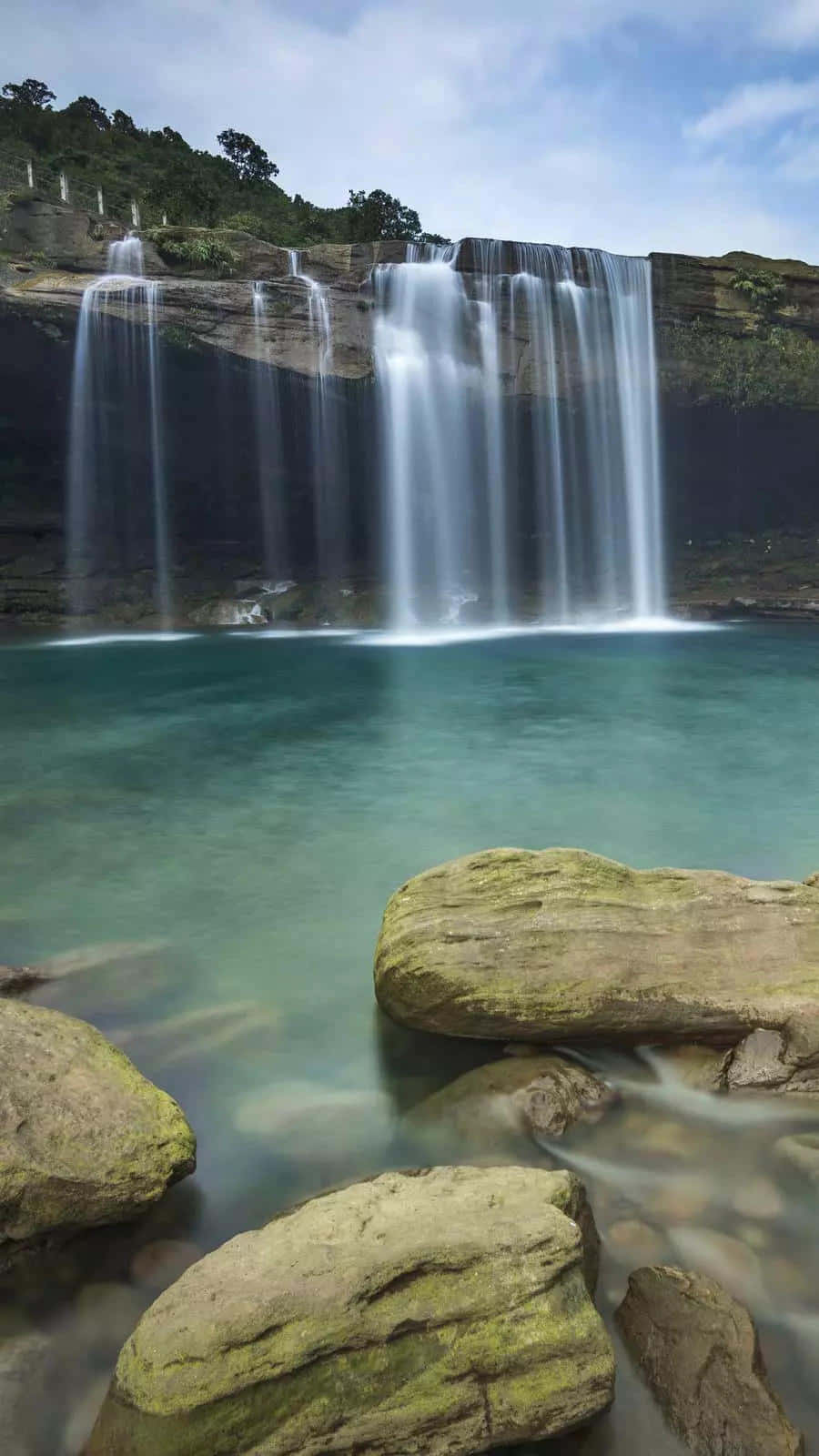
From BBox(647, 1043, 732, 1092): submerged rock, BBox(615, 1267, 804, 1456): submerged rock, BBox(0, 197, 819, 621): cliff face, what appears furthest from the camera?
BBox(0, 197, 819, 621): cliff face

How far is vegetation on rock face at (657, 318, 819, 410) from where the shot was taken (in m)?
25.8

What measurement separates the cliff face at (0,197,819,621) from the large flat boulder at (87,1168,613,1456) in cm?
Result: 2283

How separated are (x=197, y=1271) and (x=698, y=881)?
309 centimetres

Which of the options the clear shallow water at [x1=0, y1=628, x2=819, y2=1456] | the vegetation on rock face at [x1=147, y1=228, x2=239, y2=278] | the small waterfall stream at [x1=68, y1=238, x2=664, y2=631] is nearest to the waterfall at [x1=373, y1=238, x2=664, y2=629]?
the small waterfall stream at [x1=68, y1=238, x2=664, y2=631]

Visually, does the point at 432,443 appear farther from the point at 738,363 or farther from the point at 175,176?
the point at 175,176

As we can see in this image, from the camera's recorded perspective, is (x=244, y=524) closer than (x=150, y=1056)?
No

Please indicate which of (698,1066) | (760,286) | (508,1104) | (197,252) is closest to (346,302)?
(197,252)

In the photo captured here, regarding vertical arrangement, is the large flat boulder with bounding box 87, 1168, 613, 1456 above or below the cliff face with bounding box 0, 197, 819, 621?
below

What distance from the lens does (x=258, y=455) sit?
25.9m

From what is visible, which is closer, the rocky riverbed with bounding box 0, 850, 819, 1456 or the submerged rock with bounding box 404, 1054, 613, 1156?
the rocky riverbed with bounding box 0, 850, 819, 1456

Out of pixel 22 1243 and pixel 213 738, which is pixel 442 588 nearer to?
pixel 213 738

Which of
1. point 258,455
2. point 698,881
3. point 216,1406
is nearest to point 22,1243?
point 216,1406

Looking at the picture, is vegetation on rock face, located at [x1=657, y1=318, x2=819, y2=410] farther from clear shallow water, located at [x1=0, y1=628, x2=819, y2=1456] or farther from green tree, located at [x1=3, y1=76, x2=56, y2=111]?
green tree, located at [x1=3, y1=76, x2=56, y2=111]

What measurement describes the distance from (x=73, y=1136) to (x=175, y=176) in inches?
1624
